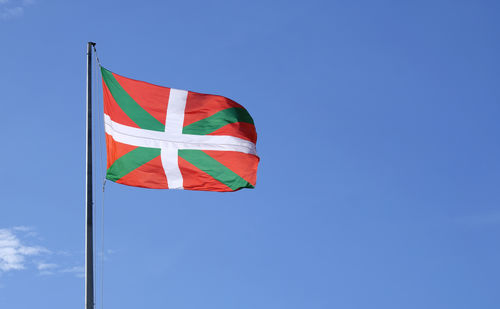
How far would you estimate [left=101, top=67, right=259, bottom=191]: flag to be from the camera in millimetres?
18281

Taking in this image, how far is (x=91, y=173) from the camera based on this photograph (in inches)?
596

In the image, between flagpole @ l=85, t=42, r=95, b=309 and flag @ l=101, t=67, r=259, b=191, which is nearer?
flagpole @ l=85, t=42, r=95, b=309

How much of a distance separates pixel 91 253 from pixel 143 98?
5.99 m

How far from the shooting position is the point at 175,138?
64.7 feet

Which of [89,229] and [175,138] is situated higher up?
[175,138]

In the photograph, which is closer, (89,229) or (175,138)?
(89,229)

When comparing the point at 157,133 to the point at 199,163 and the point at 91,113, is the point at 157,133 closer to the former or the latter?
the point at 199,163

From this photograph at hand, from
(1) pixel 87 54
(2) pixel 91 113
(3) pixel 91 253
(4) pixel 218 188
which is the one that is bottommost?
(3) pixel 91 253

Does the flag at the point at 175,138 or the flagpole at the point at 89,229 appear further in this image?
the flag at the point at 175,138

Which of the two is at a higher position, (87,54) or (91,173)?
(87,54)

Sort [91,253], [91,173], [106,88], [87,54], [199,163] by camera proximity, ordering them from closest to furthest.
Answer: [91,253]
[91,173]
[87,54]
[106,88]
[199,163]

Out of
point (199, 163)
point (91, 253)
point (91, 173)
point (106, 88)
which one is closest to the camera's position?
point (91, 253)

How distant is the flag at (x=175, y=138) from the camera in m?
18.3

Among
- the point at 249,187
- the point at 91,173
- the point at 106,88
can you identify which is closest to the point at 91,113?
the point at 91,173
